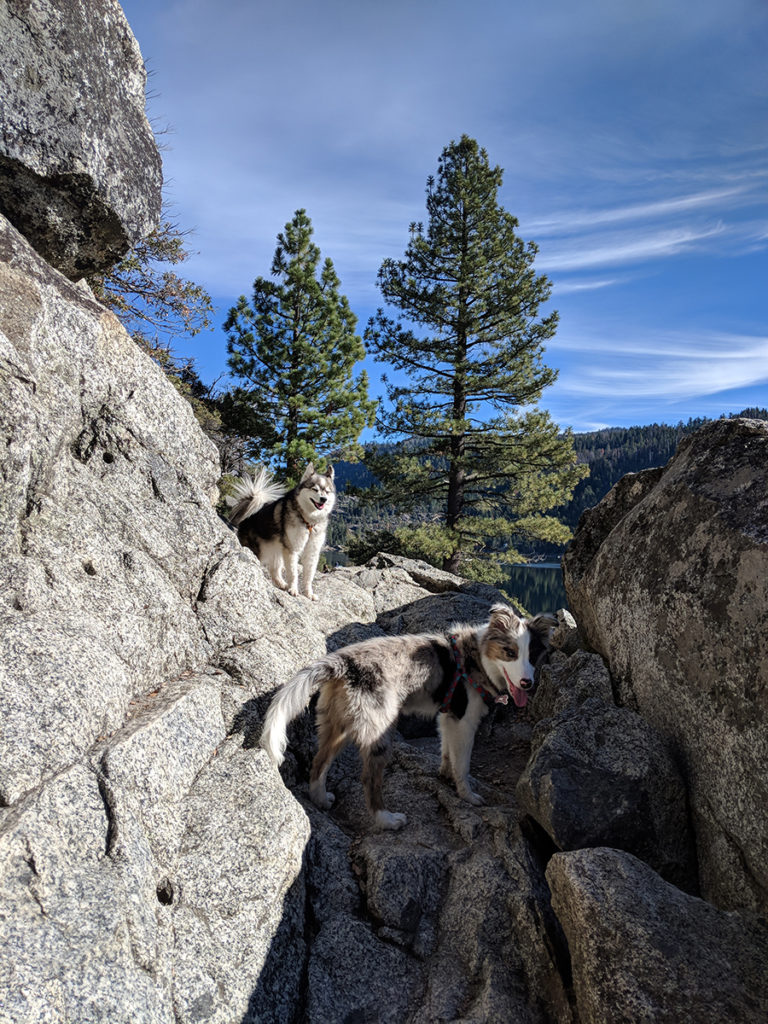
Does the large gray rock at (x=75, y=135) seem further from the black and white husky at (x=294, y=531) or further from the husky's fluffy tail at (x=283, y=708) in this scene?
the husky's fluffy tail at (x=283, y=708)

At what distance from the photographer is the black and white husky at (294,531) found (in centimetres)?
977

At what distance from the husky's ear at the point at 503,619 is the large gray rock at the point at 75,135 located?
6.96m

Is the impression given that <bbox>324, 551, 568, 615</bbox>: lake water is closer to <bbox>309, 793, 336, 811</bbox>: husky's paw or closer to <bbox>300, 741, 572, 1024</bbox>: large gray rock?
<bbox>309, 793, 336, 811</bbox>: husky's paw

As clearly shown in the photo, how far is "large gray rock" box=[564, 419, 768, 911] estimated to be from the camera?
4473 mm

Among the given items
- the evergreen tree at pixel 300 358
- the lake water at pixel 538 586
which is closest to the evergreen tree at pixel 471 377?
the evergreen tree at pixel 300 358

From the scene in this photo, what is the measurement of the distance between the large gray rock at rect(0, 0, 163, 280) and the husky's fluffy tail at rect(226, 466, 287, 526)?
446 cm

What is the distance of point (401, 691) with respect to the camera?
252 inches

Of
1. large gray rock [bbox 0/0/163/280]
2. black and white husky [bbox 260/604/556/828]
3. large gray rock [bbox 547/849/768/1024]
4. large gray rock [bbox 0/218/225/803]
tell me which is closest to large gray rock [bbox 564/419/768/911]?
large gray rock [bbox 547/849/768/1024]

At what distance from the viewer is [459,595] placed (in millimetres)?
12031

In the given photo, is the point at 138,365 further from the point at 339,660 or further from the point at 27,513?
the point at 339,660

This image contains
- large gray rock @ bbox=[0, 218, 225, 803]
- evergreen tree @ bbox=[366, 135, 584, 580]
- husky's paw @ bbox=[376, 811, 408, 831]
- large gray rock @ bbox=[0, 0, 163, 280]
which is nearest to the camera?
large gray rock @ bbox=[0, 218, 225, 803]

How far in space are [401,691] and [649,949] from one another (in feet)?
10.4

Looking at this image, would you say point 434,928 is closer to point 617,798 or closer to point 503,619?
point 617,798

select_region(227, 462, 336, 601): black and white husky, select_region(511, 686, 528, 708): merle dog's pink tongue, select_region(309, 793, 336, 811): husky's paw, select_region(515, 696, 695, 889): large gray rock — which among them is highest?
select_region(227, 462, 336, 601): black and white husky
